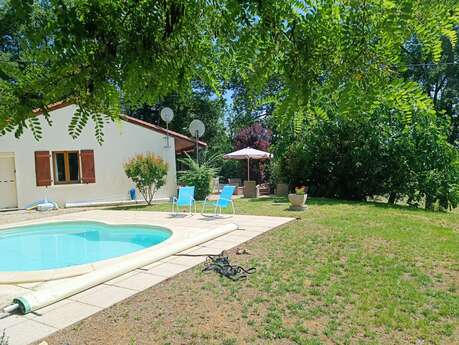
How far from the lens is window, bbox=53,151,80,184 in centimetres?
1570

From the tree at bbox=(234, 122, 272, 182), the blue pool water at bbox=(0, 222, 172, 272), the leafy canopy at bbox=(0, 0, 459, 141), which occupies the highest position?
the tree at bbox=(234, 122, 272, 182)

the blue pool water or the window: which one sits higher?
the window

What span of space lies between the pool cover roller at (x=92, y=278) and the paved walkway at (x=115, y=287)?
0.09m

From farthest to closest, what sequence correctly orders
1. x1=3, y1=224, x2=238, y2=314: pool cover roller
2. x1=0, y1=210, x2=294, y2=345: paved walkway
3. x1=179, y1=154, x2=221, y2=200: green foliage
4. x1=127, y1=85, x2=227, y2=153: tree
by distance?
x1=127, y1=85, x2=227, y2=153: tree < x1=179, y1=154, x2=221, y2=200: green foliage < x1=3, y1=224, x2=238, y2=314: pool cover roller < x1=0, y1=210, x2=294, y2=345: paved walkway

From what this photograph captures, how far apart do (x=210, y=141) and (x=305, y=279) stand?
26590 mm

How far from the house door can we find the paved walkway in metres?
8.36

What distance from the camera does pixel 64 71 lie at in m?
1.40

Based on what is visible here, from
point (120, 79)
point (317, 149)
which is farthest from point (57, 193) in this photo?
point (120, 79)

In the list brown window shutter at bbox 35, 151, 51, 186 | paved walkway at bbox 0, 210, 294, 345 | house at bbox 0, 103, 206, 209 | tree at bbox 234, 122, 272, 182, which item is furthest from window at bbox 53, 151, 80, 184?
tree at bbox 234, 122, 272, 182

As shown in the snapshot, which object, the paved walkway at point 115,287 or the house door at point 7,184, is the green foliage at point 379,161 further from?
the house door at point 7,184

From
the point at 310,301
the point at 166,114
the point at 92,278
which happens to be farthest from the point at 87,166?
the point at 310,301

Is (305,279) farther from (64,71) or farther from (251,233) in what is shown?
(64,71)

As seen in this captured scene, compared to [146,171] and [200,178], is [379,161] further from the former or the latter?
[146,171]

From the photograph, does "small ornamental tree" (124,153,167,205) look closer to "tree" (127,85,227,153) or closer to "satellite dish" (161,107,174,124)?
"satellite dish" (161,107,174,124)
